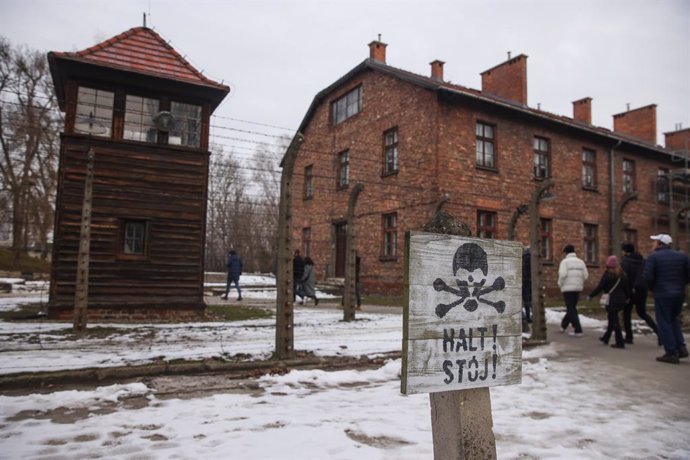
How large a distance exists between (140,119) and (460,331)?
11.1 metres

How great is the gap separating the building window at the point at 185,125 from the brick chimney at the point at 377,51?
10184 mm

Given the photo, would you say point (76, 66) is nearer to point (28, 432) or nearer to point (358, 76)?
point (28, 432)

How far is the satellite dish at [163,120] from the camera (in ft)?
37.2

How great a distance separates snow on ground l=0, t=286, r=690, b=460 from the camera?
320 cm

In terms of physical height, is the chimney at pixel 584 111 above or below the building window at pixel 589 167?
above

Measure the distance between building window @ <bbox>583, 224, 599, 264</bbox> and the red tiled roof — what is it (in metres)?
16.1

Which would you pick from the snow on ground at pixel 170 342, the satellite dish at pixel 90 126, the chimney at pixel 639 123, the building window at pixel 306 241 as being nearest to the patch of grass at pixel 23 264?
the building window at pixel 306 241

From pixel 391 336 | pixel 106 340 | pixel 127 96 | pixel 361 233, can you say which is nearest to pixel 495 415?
pixel 391 336

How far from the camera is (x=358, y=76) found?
2023cm

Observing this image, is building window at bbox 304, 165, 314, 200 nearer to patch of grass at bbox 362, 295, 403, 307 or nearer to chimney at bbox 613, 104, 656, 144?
patch of grass at bbox 362, 295, 403, 307

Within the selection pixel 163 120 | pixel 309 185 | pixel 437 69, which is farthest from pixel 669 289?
pixel 309 185

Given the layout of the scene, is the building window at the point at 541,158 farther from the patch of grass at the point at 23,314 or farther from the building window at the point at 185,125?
the patch of grass at the point at 23,314

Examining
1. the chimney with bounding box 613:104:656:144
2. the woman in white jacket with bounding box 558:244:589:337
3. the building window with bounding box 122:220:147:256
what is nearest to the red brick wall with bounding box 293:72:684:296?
the chimney with bounding box 613:104:656:144

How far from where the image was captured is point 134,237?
11.3 m
